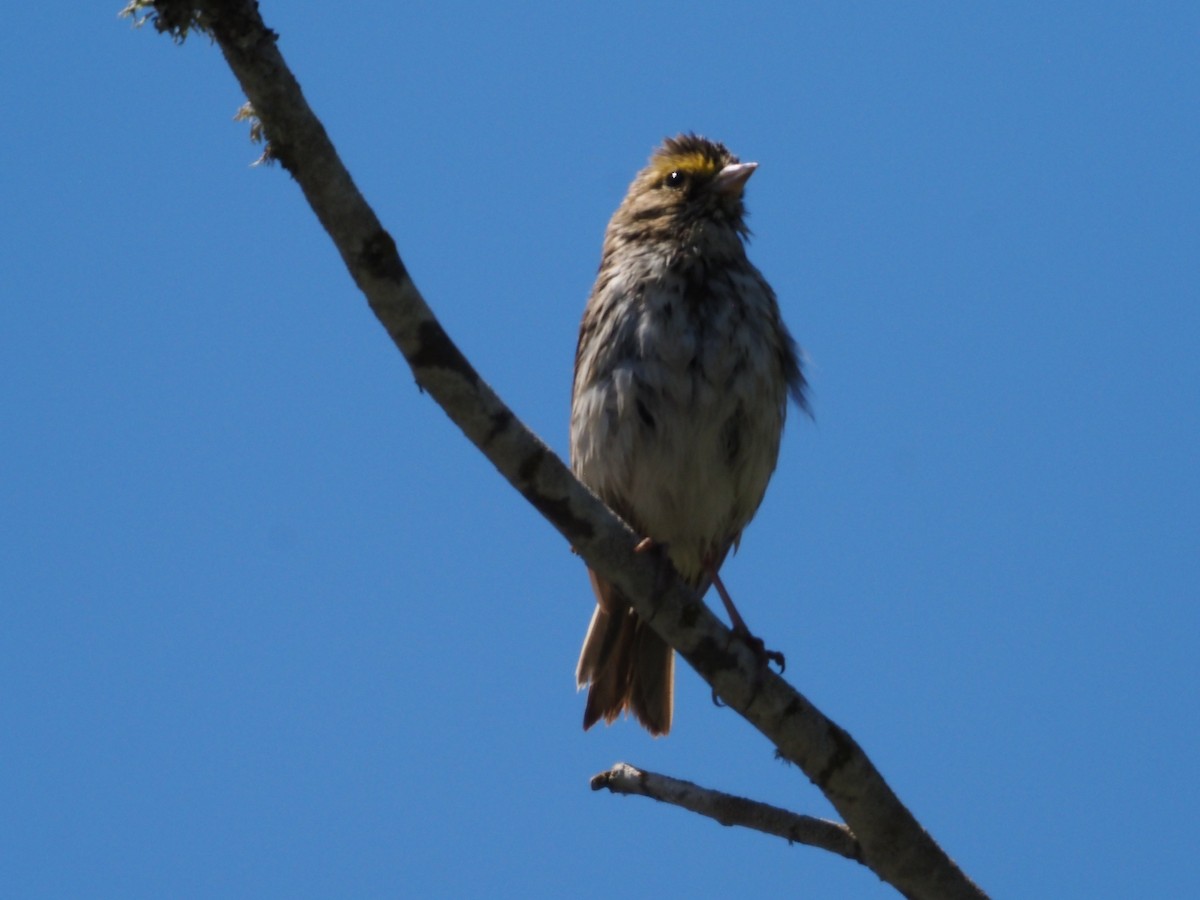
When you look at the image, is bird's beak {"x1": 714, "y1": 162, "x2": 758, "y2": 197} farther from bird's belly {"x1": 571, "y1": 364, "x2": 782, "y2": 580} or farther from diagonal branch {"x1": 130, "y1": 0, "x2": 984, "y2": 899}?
diagonal branch {"x1": 130, "y1": 0, "x2": 984, "y2": 899}

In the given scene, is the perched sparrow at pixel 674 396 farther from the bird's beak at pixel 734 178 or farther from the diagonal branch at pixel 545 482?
the diagonal branch at pixel 545 482

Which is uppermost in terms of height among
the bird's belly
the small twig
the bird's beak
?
the bird's beak

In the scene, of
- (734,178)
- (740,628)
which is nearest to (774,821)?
(740,628)

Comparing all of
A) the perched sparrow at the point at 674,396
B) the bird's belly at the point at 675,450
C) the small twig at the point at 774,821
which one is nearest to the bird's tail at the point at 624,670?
the perched sparrow at the point at 674,396

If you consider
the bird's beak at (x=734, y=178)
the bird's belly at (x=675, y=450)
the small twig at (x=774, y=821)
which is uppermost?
the bird's beak at (x=734, y=178)

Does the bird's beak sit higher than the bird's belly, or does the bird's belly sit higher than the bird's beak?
the bird's beak

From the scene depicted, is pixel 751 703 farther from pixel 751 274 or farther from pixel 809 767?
pixel 751 274

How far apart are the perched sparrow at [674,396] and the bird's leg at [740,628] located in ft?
0.05

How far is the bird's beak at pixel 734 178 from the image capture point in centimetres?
645

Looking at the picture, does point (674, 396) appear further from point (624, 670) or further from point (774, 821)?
point (774, 821)

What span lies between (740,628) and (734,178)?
209cm

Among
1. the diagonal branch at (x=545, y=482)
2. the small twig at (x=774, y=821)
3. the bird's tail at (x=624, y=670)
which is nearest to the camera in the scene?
the diagonal branch at (x=545, y=482)

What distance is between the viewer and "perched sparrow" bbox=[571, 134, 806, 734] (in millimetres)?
5672

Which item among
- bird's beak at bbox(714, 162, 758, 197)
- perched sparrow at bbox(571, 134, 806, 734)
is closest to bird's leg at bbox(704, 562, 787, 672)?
perched sparrow at bbox(571, 134, 806, 734)
